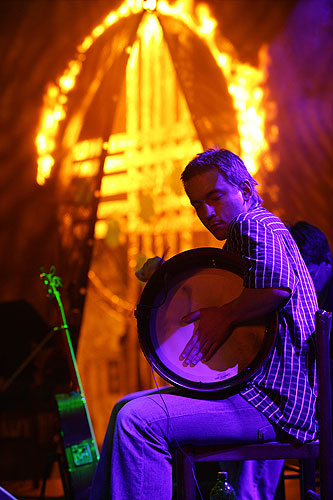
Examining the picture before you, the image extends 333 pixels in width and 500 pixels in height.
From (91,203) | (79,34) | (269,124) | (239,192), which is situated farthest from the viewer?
(79,34)

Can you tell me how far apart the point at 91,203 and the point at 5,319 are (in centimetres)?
119

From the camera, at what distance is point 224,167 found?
5.25 ft

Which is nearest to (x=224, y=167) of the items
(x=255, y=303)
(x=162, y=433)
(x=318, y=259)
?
(x=255, y=303)

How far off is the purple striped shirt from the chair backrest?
0.13 meters

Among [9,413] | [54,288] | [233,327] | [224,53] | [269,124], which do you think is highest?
[224,53]

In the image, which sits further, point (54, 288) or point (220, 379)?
point (54, 288)

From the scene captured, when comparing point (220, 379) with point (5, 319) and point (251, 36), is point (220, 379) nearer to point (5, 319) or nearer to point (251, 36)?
point (5, 319)

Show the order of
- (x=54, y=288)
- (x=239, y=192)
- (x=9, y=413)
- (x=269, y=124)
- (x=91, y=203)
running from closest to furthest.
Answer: (x=239, y=192) < (x=54, y=288) < (x=9, y=413) < (x=91, y=203) < (x=269, y=124)

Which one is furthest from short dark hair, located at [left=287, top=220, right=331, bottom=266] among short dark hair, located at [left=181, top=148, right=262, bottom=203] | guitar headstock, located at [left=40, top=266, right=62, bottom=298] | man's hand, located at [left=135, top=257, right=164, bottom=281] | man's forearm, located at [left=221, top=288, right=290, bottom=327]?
guitar headstock, located at [left=40, top=266, right=62, bottom=298]

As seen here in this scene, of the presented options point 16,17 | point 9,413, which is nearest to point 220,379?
point 9,413

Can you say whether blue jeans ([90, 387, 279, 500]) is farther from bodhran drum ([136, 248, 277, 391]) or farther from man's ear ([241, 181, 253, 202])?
man's ear ([241, 181, 253, 202])

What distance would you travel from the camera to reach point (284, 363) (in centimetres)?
144

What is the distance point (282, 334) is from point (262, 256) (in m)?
0.26

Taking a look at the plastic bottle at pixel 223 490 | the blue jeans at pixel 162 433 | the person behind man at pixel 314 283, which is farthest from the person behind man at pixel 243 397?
the person behind man at pixel 314 283
